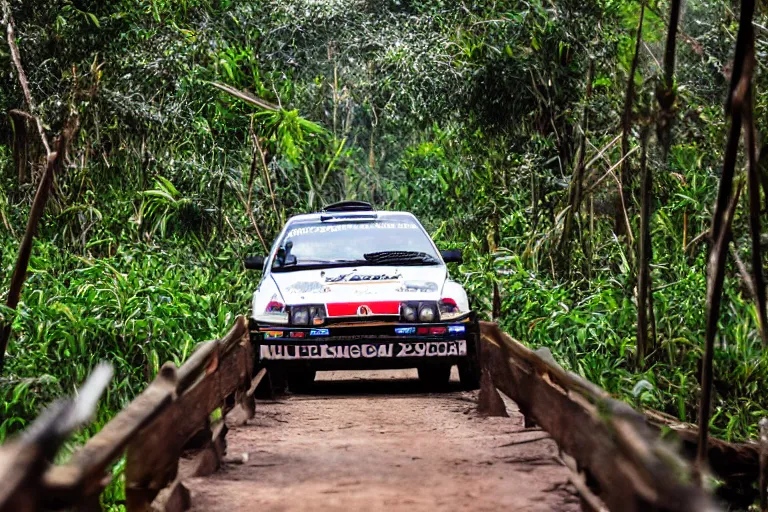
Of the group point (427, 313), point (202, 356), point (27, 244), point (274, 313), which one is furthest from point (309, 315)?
point (202, 356)

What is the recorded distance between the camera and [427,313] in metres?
8.83

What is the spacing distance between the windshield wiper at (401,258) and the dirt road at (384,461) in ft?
3.80

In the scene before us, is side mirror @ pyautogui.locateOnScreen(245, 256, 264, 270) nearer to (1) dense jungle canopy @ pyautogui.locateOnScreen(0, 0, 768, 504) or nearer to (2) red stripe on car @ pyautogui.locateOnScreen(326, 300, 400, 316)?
(1) dense jungle canopy @ pyautogui.locateOnScreen(0, 0, 768, 504)

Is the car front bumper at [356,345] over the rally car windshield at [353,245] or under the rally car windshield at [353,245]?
under

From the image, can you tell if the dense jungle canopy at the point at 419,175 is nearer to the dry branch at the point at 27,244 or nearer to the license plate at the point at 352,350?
the dry branch at the point at 27,244

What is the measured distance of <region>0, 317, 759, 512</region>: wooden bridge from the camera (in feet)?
11.3

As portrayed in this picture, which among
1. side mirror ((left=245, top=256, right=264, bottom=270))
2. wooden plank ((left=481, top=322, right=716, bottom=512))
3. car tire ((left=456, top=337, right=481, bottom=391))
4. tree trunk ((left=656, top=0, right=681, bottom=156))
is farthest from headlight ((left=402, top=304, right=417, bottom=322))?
tree trunk ((left=656, top=0, right=681, bottom=156))

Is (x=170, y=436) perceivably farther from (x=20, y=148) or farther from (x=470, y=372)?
(x=20, y=148)

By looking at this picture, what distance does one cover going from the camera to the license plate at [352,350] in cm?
869

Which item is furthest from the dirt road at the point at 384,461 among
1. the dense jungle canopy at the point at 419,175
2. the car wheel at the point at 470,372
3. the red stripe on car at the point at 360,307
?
the dense jungle canopy at the point at 419,175

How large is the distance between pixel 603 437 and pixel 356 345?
4129 mm

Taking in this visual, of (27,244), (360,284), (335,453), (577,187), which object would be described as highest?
Answer: (577,187)

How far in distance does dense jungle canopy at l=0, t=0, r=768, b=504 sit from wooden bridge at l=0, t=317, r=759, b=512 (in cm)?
165

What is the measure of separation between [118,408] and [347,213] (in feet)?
8.97
